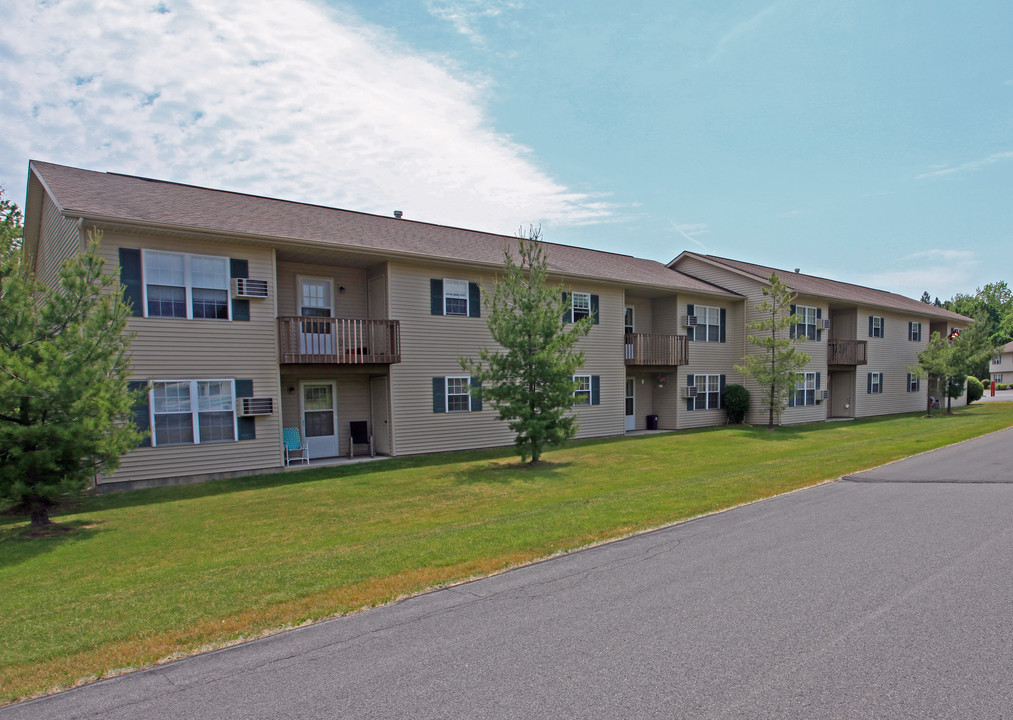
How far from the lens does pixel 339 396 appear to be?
17406mm

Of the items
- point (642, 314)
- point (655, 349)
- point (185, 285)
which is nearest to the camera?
point (185, 285)

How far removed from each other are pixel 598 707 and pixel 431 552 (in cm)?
393

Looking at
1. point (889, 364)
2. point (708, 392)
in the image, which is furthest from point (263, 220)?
point (889, 364)

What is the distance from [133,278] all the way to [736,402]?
22538mm

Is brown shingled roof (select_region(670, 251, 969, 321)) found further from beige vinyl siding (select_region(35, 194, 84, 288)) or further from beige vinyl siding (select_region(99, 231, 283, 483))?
beige vinyl siding (select_region(35, 194, 84, 288))

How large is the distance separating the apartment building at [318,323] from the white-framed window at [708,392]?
114 mm

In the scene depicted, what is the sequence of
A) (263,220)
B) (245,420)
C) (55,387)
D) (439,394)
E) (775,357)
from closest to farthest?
(55,387) < (245,420) < (263,220) < (439,394) < (775,357)

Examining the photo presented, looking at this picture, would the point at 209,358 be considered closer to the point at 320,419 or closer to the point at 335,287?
the point at 320,419

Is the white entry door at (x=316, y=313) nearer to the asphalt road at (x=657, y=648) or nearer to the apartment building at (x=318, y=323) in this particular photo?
the apartment building at (x=318, y=323)

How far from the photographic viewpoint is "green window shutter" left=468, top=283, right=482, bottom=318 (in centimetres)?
1856

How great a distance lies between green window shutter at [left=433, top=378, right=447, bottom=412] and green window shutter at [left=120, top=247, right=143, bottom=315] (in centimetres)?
778

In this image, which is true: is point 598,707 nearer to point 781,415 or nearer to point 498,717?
point 498,717

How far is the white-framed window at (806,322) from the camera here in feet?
89.1

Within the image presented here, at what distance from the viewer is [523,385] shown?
1523 centimetres
